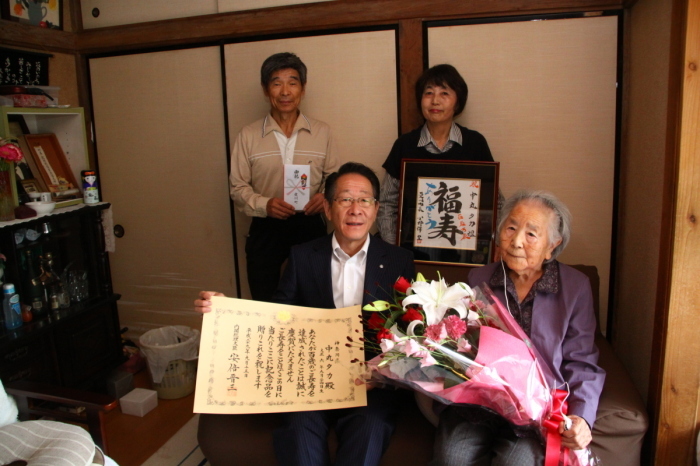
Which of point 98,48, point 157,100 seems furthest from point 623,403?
point 98,48

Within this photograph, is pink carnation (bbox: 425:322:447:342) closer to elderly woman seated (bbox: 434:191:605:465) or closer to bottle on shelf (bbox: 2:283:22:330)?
elderly woman seated (bbox: 434:191:605:465)

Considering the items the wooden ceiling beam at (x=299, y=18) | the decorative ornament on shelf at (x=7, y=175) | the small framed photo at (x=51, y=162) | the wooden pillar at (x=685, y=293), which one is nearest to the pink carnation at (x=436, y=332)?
the wooden pillar at (x=685, y=293)

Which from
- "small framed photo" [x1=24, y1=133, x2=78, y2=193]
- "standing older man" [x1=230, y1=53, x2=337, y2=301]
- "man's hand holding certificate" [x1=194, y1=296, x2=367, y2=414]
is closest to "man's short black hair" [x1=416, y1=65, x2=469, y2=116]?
"standing older man" [x1=230, y1=53, x2=337, y2=301]

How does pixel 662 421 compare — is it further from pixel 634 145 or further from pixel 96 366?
pixel 96 366

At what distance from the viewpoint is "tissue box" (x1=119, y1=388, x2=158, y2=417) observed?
2.67 metres

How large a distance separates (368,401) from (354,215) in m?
0.64

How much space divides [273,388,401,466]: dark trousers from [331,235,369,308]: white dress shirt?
368 mm

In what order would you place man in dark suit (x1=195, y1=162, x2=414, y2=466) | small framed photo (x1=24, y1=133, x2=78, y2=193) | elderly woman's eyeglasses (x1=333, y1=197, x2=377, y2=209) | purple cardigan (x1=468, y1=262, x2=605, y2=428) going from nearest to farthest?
purple cardigan (x1=468, y1=262, x2=605, y2=428), man in dark suit (x1=195, y1=162, x2=414, y2=466), elderly woman's eyeglasses (x1=333, y1=197, x2=377, y2=209), small framed photo (x1=24, y1=133, x2=78, y2=193)

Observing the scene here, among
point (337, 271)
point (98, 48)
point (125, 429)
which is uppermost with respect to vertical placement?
point (98, 48)

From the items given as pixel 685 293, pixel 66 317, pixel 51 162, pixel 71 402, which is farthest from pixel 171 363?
pixel 685 293

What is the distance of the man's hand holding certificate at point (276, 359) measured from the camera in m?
1.66

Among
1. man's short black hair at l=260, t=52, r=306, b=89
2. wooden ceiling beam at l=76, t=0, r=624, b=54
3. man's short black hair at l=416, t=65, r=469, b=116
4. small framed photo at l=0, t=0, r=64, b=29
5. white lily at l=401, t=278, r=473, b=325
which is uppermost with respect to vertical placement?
small framed photo at l=0, t=0, r=64, b=29

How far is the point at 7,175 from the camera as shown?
2365 mm

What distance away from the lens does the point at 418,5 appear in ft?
8.43
